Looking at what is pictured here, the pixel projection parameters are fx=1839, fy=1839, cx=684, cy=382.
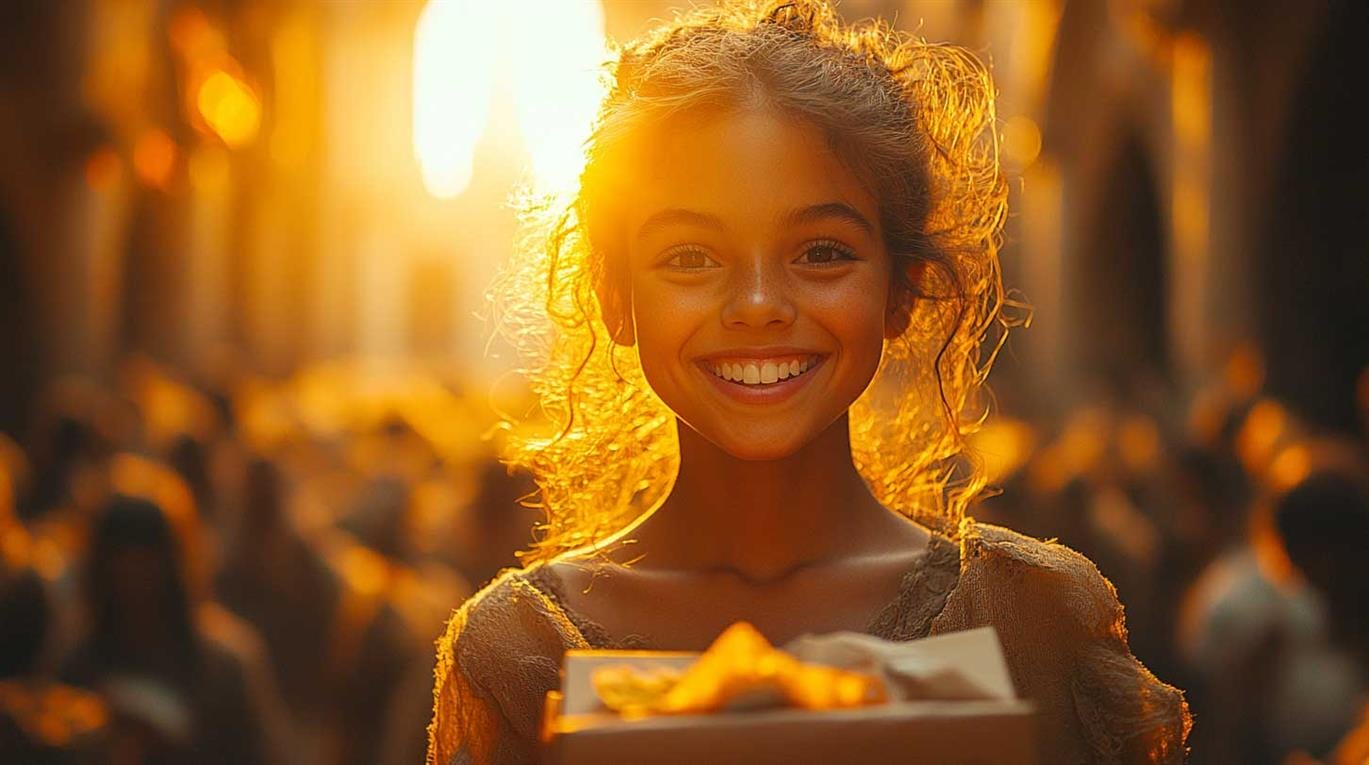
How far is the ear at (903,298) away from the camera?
2.55 meters

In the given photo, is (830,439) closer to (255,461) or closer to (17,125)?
(255,461)

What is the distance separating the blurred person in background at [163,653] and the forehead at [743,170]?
3435mm

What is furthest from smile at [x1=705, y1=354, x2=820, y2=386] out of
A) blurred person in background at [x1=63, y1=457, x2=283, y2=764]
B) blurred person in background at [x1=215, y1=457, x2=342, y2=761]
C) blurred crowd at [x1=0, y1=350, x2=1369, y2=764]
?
blurred person in background at [x1=215, y1=457, x2=342, y2=761]

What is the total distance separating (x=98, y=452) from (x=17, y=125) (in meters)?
8.71

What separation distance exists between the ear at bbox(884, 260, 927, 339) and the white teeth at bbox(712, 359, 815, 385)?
0.28 meters

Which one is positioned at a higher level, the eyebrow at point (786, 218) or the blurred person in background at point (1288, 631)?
the eyebrow at point (786, 218)

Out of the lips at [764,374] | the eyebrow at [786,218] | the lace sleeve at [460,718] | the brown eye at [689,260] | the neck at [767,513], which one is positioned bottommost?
the lace sleeve at [460,718]

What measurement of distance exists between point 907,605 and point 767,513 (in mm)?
229

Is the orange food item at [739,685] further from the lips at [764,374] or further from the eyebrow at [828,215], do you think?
the eyebrow at [828,215]

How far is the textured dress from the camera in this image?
2311 mm

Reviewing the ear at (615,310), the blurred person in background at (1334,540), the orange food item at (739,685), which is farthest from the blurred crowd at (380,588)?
the orange food item at (739,685)

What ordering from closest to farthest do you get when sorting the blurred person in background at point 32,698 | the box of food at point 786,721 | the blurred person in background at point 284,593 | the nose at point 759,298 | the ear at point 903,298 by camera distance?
the box of food at point 786,721, the nose at point 759,298, the ear at point 903,298, the blurred person in background at point 32,698, the blurred person in background at point 284,593

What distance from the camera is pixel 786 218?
7.53ft

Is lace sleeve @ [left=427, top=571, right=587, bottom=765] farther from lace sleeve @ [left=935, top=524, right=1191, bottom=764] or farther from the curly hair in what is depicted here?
lace sleeve @ [left=935, top=524, right=1191, bottom=764]
